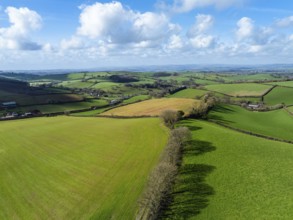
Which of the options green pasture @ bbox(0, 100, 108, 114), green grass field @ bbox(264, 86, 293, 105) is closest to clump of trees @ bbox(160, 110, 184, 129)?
green pasture @ bbox(0, 100, 108, 114)

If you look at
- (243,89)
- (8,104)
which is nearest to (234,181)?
(8,104)

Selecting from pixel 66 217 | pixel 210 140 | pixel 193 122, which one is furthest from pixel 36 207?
pixel 193 122

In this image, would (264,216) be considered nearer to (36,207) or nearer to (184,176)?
(184,176)

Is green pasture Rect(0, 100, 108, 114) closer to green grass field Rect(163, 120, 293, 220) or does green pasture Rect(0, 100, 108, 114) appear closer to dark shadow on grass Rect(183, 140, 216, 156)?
dark shadow on grass Rect(183, 140, 216, 156)

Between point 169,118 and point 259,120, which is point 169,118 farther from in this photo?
point 259,120

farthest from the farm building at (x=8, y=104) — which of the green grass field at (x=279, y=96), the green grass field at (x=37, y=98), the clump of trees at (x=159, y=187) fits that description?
the green grass field at (x=279, y=96)

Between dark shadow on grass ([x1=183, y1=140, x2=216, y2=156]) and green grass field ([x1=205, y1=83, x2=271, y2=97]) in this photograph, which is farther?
green grass field ([x1=205, y1=83, x2=271, y2=97])
